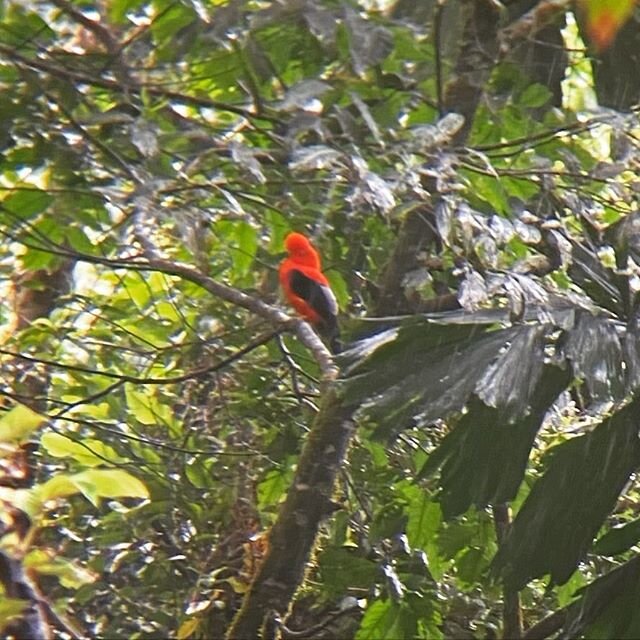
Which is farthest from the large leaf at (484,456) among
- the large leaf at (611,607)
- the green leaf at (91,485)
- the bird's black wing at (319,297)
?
the bird's black wing at (319,297)

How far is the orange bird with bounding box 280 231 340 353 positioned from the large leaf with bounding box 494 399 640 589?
3.06ft

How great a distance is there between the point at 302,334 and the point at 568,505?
0.62 meters

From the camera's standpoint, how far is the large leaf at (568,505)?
4.92 ft

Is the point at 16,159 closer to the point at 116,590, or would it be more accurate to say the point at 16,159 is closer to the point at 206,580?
the point at 206,580

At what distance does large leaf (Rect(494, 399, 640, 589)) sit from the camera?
150 cm

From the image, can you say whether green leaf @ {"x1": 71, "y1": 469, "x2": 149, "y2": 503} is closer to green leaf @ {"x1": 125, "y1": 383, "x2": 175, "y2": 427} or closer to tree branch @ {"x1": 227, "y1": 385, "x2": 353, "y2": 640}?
tree branch @ {"x1": 227, "y1": 385, "x2": 353, "y2": 640}

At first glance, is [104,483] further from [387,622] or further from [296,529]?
[387,622]

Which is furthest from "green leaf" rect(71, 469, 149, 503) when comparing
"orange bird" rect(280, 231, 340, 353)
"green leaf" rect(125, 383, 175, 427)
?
"orange bird" rect(280, 231, 340, 353)

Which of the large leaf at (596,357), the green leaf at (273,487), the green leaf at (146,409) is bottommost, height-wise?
the green leaf at (273,487)

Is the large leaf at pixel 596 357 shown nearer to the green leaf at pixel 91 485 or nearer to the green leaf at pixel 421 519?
the green leaf at pixel 421 519

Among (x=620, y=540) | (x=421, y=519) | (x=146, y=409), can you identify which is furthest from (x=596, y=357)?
(x=146, y=409)

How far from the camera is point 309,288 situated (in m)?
2.42

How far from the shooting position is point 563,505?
59.4 inches

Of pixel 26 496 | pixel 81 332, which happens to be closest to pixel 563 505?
pixel 26 496
